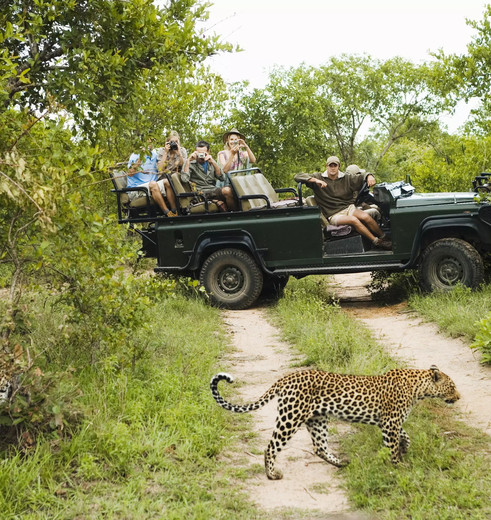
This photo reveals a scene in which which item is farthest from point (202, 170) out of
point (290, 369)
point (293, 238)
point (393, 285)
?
point (290, 369)

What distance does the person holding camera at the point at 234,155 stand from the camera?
12.4 m

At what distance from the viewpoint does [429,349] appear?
873 cm

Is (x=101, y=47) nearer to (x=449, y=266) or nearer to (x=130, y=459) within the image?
(x=130, y=459)

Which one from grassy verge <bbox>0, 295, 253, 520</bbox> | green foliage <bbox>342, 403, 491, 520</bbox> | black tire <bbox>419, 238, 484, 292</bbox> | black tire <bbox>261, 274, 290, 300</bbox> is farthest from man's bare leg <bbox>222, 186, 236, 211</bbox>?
green foliage <bbox>342, 403, 491, 520</bbox>

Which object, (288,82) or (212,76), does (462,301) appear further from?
(288,82)

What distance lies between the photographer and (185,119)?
20.4m

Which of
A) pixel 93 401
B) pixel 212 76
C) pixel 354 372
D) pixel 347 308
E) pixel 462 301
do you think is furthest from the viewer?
pixel 212 76

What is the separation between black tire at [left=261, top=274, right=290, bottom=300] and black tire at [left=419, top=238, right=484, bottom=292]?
2.37 m

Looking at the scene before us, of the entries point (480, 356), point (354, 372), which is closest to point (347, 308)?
point (480, 356)

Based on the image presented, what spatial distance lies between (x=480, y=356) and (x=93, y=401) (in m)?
4.09

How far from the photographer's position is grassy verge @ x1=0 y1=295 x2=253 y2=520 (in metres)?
4.67

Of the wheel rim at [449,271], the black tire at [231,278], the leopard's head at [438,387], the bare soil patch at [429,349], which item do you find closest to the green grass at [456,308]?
the bare soil patch at [429,349]

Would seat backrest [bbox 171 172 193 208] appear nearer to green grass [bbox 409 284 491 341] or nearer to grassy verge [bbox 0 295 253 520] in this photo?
green grass [bbox 409 284 491 341]

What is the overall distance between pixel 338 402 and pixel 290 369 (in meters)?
2.81
